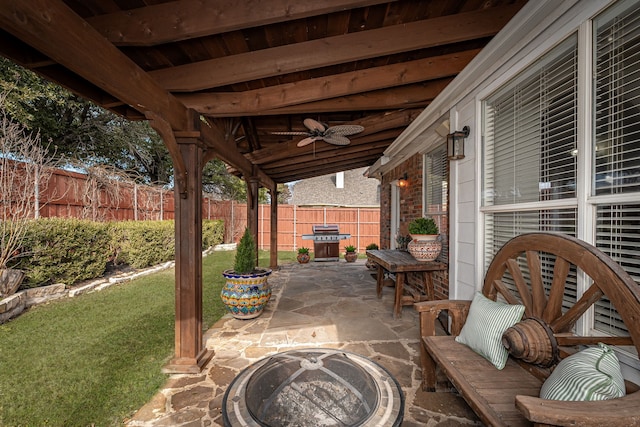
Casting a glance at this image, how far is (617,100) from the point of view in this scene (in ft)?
4.60

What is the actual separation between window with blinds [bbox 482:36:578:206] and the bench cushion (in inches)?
42.4

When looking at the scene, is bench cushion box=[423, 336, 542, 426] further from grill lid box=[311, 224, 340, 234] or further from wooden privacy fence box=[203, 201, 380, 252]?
wooden privacy fence box=[203, 201, 380, 252]

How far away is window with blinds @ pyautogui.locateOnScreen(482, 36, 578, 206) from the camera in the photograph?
168 centimetres

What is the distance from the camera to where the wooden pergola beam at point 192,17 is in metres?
1.78

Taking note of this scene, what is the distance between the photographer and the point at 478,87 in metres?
2.51

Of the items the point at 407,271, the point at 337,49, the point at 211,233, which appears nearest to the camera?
the point at 337,49

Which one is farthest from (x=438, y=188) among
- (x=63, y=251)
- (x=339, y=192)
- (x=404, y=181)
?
(x=339, y=192)

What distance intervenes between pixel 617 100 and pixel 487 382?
1.56m

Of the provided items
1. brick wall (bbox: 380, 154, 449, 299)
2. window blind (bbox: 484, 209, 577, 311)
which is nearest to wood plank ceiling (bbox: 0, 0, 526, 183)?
window blind (bbox: 484, 209, 577, 311)

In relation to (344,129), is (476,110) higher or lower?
lower

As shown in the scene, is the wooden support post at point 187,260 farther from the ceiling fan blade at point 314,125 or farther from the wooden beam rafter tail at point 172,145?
the ceiling fan blade at point 314,125

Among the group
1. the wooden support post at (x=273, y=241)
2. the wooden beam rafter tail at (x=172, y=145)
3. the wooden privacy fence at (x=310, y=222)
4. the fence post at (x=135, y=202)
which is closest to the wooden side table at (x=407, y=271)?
the wooden beam rafter tail at (x=172, y=145)

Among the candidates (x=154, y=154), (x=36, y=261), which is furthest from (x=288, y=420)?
(x=154, y=154)

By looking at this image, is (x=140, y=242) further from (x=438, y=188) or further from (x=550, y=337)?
(x=550, y=337)
